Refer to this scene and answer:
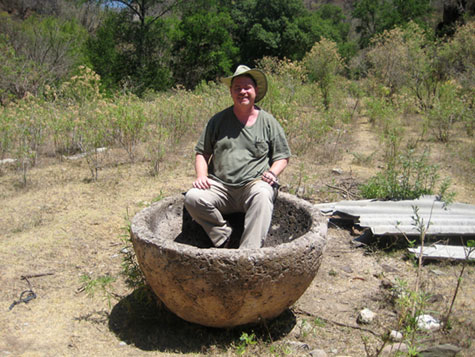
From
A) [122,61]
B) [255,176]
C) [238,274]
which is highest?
[122,61]

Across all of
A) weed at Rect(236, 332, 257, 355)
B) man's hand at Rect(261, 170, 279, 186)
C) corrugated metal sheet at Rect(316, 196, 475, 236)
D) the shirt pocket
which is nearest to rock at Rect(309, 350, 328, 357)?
weed at Rect(236, 332, 257, 355)

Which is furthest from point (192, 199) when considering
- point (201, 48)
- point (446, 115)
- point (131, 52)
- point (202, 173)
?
point (201, 48)

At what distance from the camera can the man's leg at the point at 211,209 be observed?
9.79 ft

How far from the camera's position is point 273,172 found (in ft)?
10.3

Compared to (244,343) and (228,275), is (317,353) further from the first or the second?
(228,275)

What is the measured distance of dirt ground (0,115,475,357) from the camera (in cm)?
270

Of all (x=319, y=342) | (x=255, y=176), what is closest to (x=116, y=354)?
(x=319, y=342)

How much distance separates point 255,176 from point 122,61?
14.6 metres

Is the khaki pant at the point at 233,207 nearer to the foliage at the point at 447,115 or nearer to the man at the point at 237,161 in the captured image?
the man at the point at 237,161

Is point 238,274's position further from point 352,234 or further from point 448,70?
point 448,70

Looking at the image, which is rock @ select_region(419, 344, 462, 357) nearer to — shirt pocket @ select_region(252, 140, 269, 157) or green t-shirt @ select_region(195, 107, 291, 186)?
green t-shirt @ select_region(195, 107, 291, 186)

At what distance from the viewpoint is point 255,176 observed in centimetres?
319

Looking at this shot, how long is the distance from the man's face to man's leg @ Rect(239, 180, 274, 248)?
0.63m

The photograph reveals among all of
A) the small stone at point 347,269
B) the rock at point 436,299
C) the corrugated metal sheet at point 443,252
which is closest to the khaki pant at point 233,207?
the small stone at point 347,269
